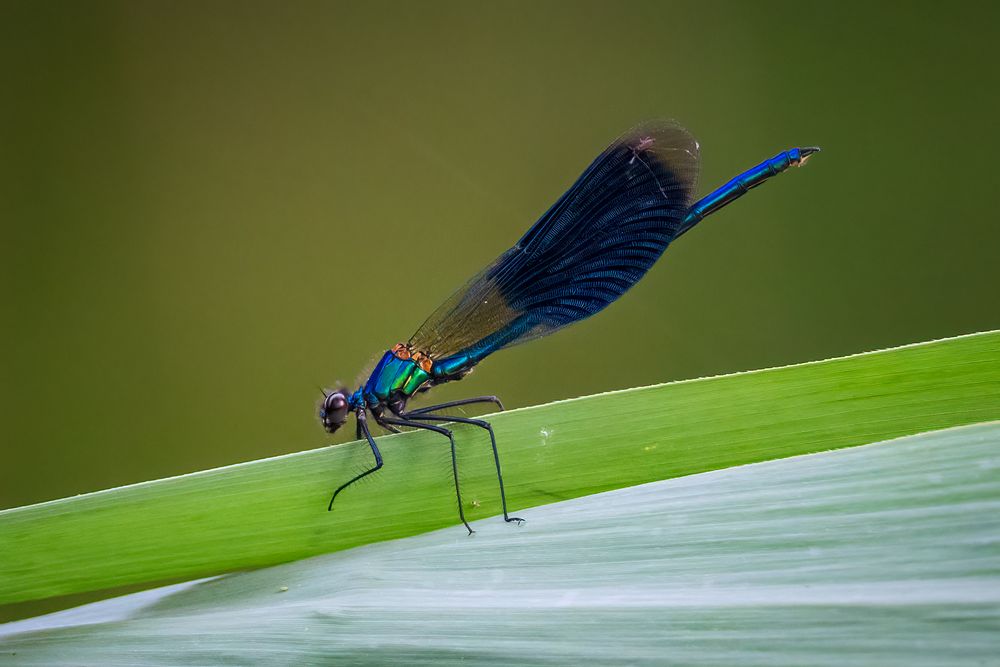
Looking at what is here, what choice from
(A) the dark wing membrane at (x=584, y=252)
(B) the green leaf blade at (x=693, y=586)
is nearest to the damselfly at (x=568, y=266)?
(A) the dark wing membrane at (x=584, y=252)

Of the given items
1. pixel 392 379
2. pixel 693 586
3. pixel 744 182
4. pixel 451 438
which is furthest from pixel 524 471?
pixel 744 182

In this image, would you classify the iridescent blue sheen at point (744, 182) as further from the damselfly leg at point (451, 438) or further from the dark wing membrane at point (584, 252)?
the damselfly leg at point (451, 438)

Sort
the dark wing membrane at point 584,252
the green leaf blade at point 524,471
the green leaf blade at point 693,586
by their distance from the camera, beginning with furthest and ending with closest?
the dark wing membrane at point 584,252 < the green leaf blade at point 524,471 < the green leaf blade at point 693,586

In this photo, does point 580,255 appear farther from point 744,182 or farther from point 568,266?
point 744,182

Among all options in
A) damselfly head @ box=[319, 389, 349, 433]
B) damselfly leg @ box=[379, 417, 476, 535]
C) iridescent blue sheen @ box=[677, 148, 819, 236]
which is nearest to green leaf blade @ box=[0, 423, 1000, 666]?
damselfly leg @ box=[379, 417, 476, 535]

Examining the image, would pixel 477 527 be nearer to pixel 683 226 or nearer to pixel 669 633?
pixel 669 633

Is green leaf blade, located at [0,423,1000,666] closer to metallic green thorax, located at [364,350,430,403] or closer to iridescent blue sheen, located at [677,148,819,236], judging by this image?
metallic green thorax, located at [364,350,430,403]
